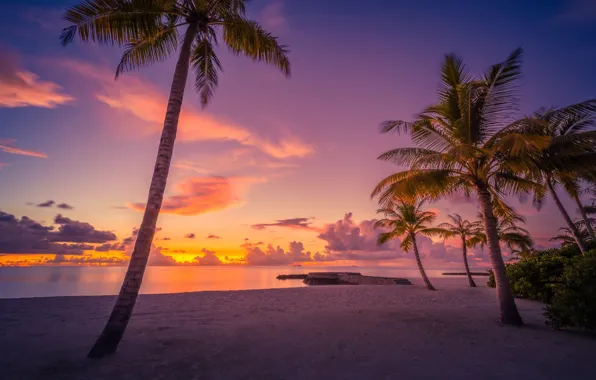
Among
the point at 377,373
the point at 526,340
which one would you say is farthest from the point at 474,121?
the point at 377,373

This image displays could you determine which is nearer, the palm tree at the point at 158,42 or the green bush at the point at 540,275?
the palm tree at the point at 158,42

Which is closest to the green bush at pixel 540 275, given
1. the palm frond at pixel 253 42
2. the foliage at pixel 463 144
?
the foliage at pixel 463 144

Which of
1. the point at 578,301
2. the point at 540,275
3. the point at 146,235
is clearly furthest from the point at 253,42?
the point at 540,275

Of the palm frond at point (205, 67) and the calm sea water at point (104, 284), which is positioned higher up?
the palm frond at point (205, 67)

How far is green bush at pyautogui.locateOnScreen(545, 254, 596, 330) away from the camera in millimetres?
8039

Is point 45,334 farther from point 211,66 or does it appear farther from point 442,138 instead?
point 442,138

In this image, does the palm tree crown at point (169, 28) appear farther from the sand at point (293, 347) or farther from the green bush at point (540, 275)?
the green bush at point (540, 275)

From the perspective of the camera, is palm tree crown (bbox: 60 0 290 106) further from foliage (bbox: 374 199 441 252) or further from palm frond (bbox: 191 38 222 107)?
foliage (bbox: 374 199 441 252)

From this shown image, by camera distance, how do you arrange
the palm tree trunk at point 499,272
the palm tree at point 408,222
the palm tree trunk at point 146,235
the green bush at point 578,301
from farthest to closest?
the palm tree at point 408,222 < the palm tree trunk at point 499,272 < the green bush at point 578,301 < the palm tree trunk at point 146,235

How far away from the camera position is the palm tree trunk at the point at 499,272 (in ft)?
31.5

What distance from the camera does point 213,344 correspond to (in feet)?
24.0

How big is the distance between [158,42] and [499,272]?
13642 millimetres

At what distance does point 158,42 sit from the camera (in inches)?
398

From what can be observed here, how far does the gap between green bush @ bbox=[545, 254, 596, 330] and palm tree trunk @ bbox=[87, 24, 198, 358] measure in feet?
36.3
